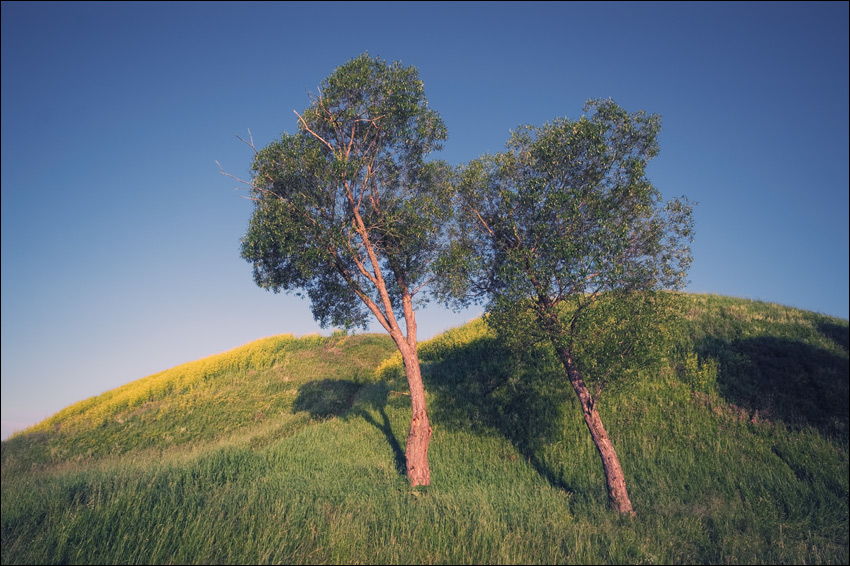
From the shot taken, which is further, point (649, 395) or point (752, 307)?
point (752, 307)

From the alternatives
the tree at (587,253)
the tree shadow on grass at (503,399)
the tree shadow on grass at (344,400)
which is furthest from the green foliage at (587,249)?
the tree shadow on grass at (344,400)

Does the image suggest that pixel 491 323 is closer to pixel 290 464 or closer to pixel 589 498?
pixel 589 498

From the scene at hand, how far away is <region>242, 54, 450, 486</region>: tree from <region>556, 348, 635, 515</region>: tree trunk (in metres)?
6.00

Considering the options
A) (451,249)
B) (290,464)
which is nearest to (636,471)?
(451,249)

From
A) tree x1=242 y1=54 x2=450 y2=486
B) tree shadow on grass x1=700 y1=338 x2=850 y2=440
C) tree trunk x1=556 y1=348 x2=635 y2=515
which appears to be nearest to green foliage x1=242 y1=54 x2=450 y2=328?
tree x1=242 y1=54 x2=450 y2=486

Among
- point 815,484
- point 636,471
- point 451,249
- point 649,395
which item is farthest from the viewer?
point 649,395

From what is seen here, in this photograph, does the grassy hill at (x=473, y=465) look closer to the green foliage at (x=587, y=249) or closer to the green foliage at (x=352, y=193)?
the green foliage at (x=587, y=249)

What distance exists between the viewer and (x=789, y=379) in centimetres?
2112

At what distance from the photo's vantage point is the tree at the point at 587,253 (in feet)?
49.5

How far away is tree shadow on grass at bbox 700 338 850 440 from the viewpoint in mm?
18656

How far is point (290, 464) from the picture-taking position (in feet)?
63.1

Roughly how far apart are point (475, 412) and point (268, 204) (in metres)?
15.7

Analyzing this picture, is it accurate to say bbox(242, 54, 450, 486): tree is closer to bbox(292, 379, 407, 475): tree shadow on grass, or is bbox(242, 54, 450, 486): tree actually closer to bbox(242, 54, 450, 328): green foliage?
bbox(242, 54, 450, 328): green foliage

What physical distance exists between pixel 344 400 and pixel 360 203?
18856 millimetres
